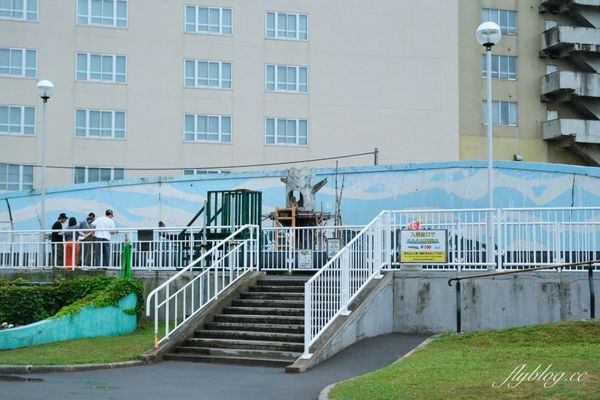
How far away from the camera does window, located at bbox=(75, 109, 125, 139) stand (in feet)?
143

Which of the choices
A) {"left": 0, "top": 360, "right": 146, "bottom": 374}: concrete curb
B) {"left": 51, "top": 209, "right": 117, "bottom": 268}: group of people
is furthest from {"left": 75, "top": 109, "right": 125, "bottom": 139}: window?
{"left": 0, "top": 360, "right": 146, "bottom": 374}: concrete curb

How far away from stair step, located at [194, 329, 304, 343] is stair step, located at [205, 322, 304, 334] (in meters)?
0.17

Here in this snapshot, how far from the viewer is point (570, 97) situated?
51781 mm

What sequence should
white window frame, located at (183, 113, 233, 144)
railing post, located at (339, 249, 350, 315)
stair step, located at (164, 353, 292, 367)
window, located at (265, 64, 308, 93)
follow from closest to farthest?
stair step, located at (164, 353, 292, 367)
railing post, located at (339, 249, 350, 315)
white window frame, located at (183, 113, 233, 144)
window, located at (265, 64, 308, 93)

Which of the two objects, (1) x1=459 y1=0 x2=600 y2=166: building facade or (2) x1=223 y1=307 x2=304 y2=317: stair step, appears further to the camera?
(1) x1=459 y1=0 x2=600 y2=166: building facade

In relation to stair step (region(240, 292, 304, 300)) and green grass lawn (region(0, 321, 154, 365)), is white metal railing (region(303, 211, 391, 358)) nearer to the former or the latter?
stair step (region(240, 292, 304, 300))

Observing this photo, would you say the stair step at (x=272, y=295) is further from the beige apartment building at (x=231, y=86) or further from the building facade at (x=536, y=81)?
the building facade at (x=536, y=81)

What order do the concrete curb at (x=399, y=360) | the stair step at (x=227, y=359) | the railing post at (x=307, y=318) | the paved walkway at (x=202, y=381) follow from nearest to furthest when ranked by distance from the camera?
the concrete curb at (x=399, y=360) < the paved walkway at (x=202, y=381) < the railing post at (x=307, y=318) < the stair step at (x=227, y=359)

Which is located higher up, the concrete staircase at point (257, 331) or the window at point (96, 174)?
the window at point (96, 174)

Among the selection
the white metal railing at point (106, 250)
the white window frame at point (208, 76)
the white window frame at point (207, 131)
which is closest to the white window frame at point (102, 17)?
the white window frame at point (208, 76)

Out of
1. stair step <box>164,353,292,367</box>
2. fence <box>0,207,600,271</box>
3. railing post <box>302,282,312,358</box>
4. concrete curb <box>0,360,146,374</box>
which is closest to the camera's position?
concrete curb <box>0,360,146,374</box>

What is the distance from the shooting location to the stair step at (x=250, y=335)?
1622 centimetres

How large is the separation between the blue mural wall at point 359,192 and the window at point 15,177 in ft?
29.5

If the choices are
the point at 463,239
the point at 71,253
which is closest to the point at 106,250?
the point at 71,253
